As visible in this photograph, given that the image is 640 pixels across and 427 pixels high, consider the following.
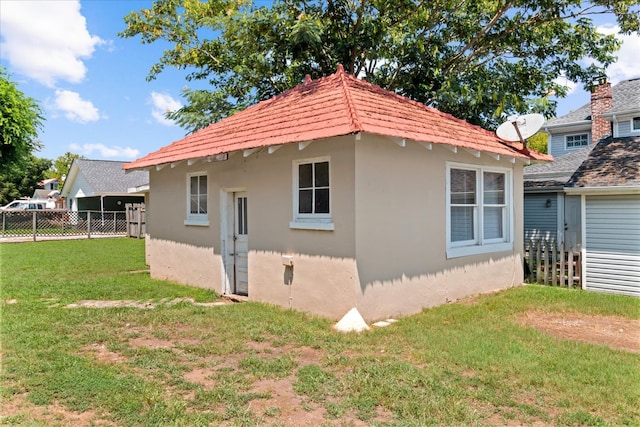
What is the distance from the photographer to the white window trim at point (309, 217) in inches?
282

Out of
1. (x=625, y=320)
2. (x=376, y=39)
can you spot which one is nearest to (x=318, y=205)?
(x=625, y=320)

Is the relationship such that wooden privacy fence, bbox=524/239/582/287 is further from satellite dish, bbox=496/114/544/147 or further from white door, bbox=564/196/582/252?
white door, bbox=564/196/582/252

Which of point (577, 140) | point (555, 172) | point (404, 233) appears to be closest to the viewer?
point (404, 233)

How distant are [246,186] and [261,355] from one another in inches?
158

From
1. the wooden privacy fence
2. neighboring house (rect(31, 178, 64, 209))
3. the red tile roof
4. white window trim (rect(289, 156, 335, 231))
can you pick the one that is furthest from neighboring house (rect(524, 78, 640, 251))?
neighboring house (rect(31, 178, 64, 209))

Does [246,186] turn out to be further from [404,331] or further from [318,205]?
[404,331]

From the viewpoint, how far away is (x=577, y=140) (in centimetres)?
2366

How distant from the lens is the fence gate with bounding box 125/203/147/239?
25531 millimetres

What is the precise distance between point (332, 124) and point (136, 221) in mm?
22101

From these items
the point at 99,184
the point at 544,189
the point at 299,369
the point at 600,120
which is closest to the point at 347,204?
the point at 299,369

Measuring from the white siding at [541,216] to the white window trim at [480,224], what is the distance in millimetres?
8692

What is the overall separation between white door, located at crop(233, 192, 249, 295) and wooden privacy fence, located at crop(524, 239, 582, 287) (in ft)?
22.3

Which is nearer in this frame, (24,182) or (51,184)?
(24,182)

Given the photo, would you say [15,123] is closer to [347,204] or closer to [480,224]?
[347,204]
